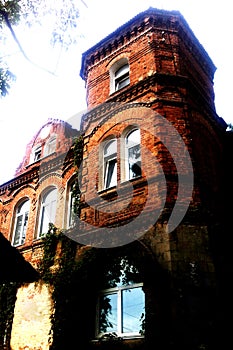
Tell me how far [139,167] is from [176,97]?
253 centimetres

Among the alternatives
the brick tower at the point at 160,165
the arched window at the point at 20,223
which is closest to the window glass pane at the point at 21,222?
the arched window at the point at 20,223

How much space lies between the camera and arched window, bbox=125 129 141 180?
9891mm

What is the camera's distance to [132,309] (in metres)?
8.13

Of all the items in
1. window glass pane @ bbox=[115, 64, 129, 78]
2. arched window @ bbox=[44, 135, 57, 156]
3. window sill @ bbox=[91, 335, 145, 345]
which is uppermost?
window glass pane @ bbox=[115, 64, 129, 78]

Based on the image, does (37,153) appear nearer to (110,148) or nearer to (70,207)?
(70,207)

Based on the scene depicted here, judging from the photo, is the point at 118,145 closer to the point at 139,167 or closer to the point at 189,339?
the point at 139,167

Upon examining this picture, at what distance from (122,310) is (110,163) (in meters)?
4.57

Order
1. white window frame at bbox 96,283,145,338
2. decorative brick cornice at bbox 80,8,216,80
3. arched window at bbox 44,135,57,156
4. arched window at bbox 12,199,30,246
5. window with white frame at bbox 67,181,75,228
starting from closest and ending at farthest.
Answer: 1. white window frame at bbox 96,283,145,338
2. window with white frame at bbox 67,181,75,228
3. decorative brick cornice at bbox 80,8,216,80
4. arched window at bbox 12,199,30,246
5. arched window at bbox 44,135,57,156

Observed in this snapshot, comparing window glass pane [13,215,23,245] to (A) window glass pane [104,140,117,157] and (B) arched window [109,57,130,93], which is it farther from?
(B) arched window [109,57,130,93]

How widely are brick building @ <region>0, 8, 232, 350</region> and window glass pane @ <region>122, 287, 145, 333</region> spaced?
0.9 inches

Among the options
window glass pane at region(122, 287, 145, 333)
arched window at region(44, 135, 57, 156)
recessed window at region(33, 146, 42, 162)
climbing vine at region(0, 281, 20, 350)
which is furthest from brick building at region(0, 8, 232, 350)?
recessed window at region(33, 146, 42, 162)

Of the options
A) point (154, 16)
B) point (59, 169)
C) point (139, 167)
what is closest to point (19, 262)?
point (139, 167)

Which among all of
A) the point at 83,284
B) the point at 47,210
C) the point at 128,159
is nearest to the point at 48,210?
the point at 47,210

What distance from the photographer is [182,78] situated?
10.8 m
